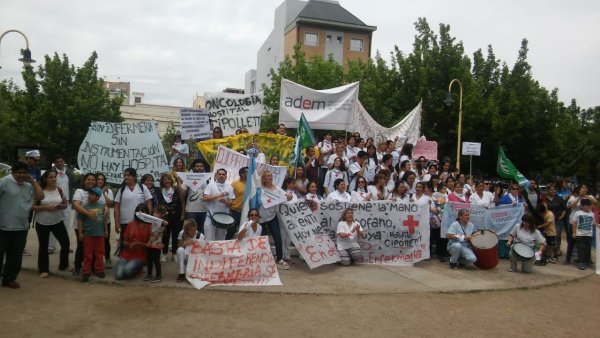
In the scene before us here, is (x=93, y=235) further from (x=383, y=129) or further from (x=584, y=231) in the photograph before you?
(x=383, y=129)

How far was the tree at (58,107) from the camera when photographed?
29.1 meters

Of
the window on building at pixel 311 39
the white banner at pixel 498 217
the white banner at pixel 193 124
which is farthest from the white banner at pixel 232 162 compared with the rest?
the window on building at pixel 311 39

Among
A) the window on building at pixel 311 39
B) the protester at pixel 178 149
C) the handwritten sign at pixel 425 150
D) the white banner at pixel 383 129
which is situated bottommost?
the protester at pixel 178 149

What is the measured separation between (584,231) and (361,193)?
4.90 metres

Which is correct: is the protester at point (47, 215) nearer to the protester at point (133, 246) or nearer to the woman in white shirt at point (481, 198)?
the protester at point (133, 246)

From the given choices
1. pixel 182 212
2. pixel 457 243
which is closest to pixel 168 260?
pixel 182 212

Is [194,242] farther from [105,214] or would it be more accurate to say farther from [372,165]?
[372,165]

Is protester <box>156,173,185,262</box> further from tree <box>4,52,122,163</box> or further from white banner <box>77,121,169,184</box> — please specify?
tree <box>4,52,122,163</box>

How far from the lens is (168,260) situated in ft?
30.7

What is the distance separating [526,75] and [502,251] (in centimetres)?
1838

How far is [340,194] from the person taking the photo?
1017cm

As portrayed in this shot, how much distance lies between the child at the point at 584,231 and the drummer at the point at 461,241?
2.49 m

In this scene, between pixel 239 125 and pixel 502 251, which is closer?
pixel 502 251

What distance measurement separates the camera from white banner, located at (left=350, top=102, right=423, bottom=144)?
51.5 feet
